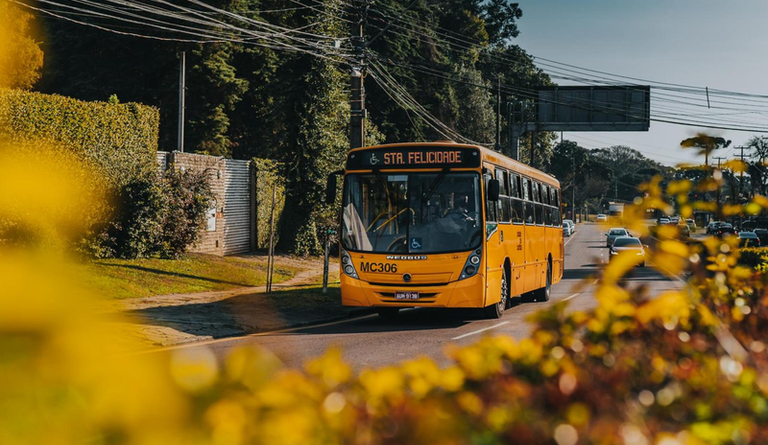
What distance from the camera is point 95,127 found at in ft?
67.6

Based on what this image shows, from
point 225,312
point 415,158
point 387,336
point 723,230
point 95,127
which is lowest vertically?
point 387,336

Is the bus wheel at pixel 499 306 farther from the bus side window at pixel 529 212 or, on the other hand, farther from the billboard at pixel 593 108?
the billboard at pixel 593 108

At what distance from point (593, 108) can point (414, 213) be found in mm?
45495

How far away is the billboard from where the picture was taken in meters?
57.7

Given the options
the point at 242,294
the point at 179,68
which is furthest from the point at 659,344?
the point at 179,68

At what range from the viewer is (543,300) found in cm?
2342

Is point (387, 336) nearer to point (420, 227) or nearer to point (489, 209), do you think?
point (420, 227)

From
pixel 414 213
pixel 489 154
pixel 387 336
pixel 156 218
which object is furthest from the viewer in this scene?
pixel 156 218

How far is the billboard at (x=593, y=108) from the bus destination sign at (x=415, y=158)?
42.7 m

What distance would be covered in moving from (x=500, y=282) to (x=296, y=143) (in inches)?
642

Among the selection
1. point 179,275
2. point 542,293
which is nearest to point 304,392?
point 179,275

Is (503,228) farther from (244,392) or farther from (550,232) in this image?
(244,392)

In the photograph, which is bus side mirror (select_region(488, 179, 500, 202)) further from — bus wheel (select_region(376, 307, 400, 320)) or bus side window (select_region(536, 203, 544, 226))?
bus side window (select_region(536, 203, 544, 226))

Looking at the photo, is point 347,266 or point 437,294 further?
point 347,266
